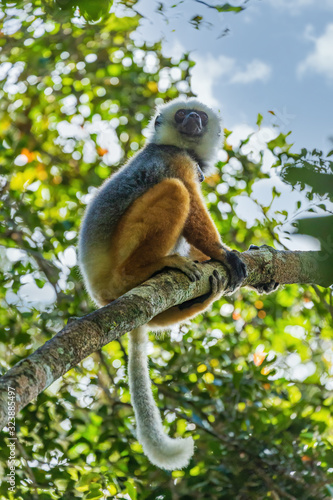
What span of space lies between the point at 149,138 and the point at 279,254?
2264 millimetres

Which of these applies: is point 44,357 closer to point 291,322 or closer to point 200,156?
point 200,156

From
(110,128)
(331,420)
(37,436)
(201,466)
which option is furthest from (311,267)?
(110,128)

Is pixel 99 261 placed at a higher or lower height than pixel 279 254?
lower

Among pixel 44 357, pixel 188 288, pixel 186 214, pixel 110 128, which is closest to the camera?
pixel 44 357

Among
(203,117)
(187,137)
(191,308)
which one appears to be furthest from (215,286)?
(203,117)

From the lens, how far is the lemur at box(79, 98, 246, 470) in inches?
156

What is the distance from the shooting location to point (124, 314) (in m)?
2.74

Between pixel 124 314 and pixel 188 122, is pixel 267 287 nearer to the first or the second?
pixel 124 314

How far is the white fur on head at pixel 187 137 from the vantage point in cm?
560

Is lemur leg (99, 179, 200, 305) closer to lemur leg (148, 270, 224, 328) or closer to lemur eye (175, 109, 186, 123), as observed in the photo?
lemur leg (148, 270, 224, 328)

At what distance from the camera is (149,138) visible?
19.0ft

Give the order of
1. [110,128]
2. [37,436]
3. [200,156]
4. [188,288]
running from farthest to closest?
[110,128]
[200,156]
[37,436]
[188,288]

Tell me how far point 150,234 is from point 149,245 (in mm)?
91

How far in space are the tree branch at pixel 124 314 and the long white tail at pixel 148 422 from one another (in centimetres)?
88
